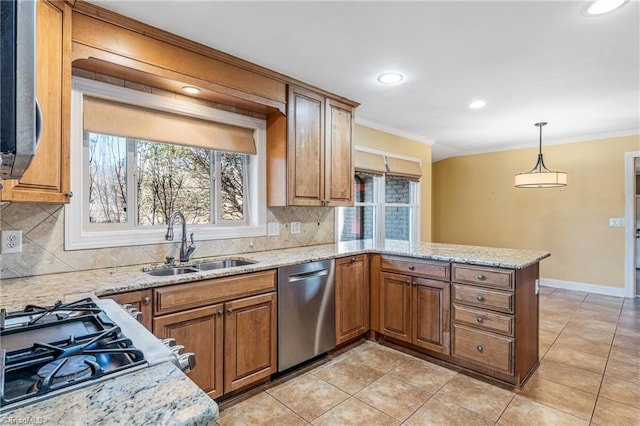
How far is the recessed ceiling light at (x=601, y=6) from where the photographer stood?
1802 mm

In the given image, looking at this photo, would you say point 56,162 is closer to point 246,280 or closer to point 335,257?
point 246,280

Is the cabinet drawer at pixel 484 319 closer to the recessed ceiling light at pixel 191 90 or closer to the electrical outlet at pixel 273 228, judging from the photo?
the electrical outlet at pixel 273 228

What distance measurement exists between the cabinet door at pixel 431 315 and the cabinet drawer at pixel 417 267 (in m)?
0.06

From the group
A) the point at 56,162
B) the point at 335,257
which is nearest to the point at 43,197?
the point at 56,162

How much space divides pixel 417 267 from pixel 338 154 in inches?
52.0

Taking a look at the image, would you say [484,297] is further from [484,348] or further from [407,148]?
[407,148]

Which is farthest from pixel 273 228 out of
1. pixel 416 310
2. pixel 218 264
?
pixel 416 310

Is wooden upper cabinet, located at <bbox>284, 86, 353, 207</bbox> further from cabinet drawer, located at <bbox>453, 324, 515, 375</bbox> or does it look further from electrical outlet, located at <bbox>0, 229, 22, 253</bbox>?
electrical outlet, located at <bbox>0, 229, 22, 253</bbox>

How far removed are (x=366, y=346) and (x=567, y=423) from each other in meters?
1.52

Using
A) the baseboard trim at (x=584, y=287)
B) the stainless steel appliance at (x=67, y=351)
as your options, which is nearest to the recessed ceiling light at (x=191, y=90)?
the stainless steel appliance at (x=67, y=351)

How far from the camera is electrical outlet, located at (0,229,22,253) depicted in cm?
182

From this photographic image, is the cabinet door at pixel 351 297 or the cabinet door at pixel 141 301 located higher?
the cabinet door at pixel 141 301

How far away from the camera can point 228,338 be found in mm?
2121

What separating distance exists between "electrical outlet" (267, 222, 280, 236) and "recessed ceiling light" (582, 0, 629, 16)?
8.61ft
